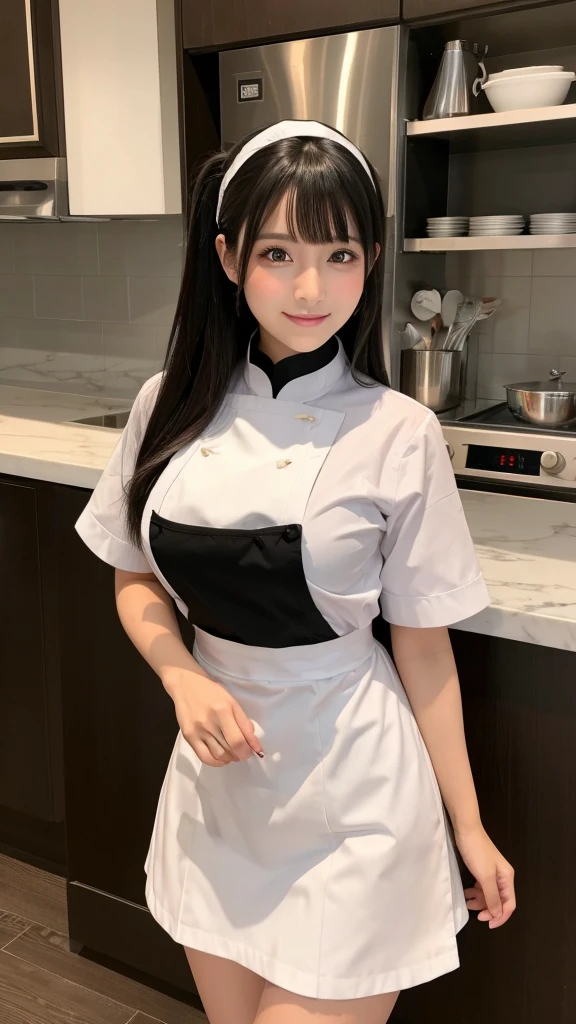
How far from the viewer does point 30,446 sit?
1907 mm

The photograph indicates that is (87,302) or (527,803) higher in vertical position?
(87,302)

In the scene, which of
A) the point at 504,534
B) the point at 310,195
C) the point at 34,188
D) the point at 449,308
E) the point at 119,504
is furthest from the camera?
the point at 34,188

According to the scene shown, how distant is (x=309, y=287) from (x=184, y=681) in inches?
17.8

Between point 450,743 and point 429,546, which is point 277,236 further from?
point 450,743

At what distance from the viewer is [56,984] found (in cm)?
172

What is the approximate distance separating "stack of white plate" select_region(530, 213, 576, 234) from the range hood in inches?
44.0

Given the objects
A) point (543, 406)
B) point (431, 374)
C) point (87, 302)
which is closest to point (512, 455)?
point (543, 406)

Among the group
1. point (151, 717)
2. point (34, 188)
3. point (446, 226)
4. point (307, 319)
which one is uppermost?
point (34, 188)

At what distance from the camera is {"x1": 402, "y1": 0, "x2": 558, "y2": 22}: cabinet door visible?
1.59 meters

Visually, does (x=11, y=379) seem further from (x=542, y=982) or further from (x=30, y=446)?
(x=542, y=982)

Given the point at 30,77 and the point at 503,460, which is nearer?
the point at 503,460

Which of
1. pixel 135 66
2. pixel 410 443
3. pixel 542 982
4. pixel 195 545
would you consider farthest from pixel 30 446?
pixel 542 982

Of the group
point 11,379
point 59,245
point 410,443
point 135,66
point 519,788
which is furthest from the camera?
point 11,379

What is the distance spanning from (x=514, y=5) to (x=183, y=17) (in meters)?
0.68
